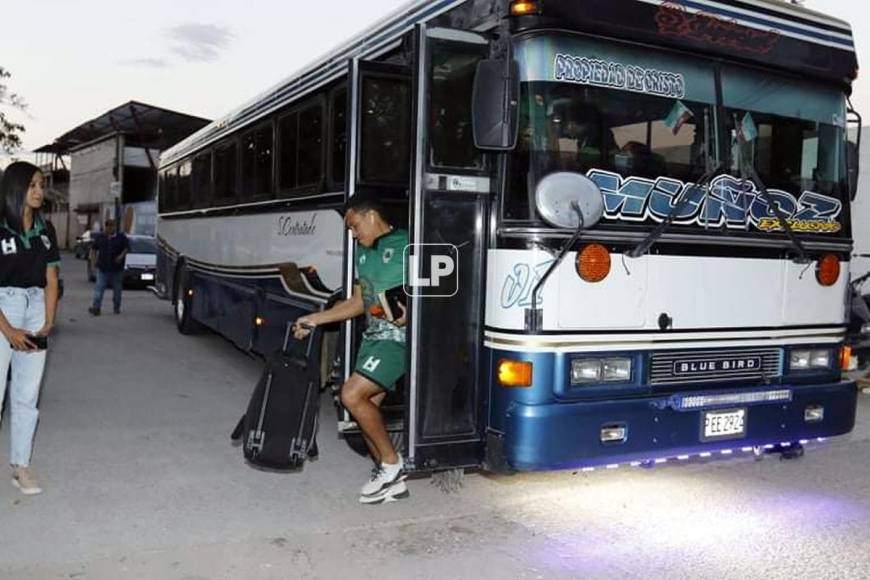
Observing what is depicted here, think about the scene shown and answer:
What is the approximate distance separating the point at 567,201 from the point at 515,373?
0.94m

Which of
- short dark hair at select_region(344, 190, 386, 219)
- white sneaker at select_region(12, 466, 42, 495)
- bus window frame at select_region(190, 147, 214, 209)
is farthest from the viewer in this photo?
bus window frame at select_region(190, 147, 214, 209)

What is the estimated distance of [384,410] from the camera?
5801 mm

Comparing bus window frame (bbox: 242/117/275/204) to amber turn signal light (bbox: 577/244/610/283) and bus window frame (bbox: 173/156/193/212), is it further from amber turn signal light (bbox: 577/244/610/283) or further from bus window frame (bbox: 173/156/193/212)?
amber turn signal light (bbox: 577/244/610/283)

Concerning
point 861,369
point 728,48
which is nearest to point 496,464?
point 728,48

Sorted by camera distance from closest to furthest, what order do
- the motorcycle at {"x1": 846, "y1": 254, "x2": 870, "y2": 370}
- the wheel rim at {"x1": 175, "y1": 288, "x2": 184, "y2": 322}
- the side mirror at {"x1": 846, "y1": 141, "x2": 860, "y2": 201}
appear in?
1. the side mirror at {"x1": 846, "y1": 141, "x2": 860, "y2": 201}
2. the motorcycle at {"x1": 846, "y1": 254, "x2": 870, "y2": 370}
3. the wheel rim at {"x1": 175, "y1": 288, "x2": 184, "y2": 322}

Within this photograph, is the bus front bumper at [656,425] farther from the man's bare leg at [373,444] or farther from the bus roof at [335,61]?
the bus roof at [335,61]

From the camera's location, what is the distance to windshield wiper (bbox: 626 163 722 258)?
476 centimetres

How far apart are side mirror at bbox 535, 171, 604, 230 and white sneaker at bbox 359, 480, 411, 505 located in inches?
74.7

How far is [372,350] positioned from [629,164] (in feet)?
5.86

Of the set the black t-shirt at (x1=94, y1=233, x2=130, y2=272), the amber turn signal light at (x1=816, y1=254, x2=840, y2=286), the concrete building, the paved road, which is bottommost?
the paved road

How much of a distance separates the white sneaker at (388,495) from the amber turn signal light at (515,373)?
1071 mm

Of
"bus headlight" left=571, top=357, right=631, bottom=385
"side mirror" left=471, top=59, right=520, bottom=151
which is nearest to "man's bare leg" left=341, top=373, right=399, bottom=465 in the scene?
"bus headlight" left=571, top=357, right=631, bottom=385

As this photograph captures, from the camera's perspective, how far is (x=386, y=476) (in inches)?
205

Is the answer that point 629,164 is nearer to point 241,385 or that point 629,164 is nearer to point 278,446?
point 278,446
